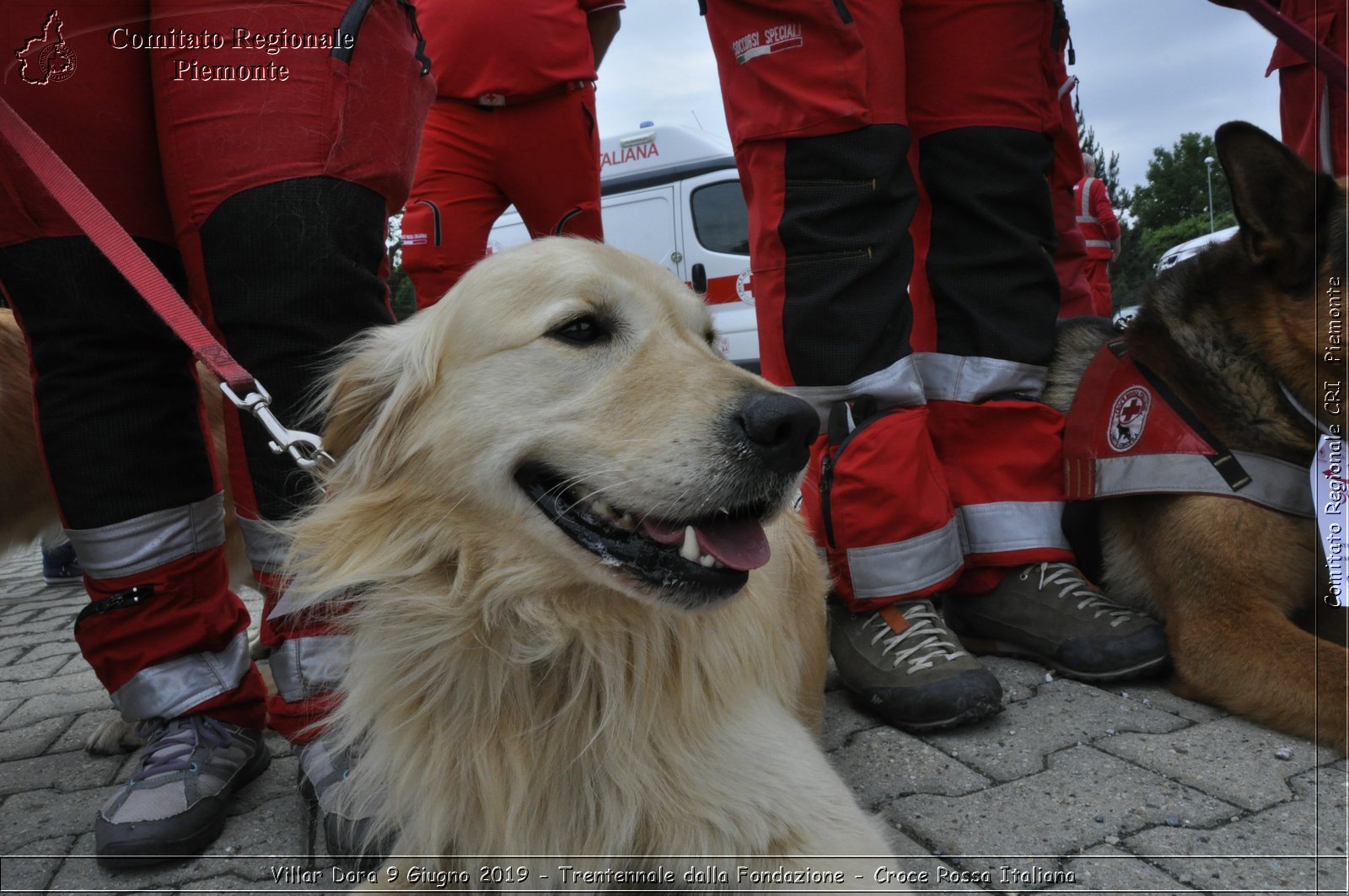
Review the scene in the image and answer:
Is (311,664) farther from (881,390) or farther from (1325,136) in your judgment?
(1325,136)

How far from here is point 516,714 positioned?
1671 mm

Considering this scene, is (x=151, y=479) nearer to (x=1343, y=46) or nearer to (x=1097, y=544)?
(x=1097, y=544)

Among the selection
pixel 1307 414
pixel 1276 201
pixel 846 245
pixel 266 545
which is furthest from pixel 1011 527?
pixel 266 545

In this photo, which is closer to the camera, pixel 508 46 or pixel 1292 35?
pixel 1292 35

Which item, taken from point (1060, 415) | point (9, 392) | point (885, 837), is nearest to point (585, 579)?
point (885, 837)

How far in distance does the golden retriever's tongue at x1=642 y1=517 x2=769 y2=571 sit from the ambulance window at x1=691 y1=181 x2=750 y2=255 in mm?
10421

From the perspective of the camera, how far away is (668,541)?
1599 millimetres

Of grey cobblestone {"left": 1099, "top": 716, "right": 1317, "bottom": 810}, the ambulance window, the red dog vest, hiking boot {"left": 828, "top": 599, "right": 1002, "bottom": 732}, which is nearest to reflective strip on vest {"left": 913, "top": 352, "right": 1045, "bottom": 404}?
the red dog vest

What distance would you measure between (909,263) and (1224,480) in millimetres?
1044

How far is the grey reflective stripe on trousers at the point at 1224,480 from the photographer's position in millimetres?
2336

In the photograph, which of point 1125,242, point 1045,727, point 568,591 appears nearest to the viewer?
point 568,591

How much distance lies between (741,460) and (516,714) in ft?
2.13

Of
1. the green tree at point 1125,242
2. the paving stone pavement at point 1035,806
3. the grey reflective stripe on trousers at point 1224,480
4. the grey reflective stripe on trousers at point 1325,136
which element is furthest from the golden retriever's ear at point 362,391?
the green tree at point 1125,242

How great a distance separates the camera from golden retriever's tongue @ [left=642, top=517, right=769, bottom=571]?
1.60 metres
